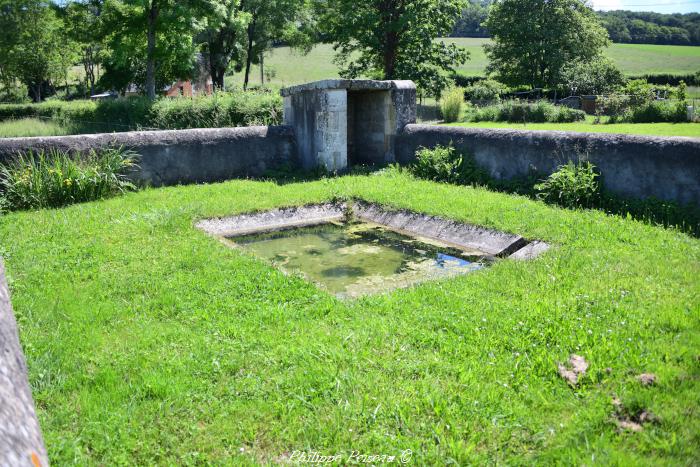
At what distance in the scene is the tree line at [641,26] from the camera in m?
74.8

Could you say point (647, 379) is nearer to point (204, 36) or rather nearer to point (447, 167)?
point (447, 167)

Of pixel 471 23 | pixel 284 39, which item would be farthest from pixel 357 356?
pixel 471 23

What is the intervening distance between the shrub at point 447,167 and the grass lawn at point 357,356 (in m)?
3.51

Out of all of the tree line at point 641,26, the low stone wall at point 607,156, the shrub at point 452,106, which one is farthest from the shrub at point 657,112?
the tree line at point 641,26

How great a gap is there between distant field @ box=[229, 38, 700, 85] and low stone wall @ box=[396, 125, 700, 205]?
42.9m

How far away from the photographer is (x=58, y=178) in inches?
345

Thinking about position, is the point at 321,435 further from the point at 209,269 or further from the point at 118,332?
the point at 209,269

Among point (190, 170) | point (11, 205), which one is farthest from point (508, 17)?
point (11, 205)

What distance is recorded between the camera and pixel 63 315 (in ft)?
15.1

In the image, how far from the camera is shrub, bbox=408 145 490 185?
9.88m

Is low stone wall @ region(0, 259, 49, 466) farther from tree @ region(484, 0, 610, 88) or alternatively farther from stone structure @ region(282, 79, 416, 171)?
tree @ region(484, 0, 610, 88)

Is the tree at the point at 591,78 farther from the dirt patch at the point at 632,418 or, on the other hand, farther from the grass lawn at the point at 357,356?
the dirt patch at the point at 632,418

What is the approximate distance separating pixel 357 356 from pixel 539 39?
43782 mm

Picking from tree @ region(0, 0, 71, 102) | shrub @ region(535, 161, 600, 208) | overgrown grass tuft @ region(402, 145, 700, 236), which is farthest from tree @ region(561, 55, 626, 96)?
tree @ region(0, 0, 71, 102)
